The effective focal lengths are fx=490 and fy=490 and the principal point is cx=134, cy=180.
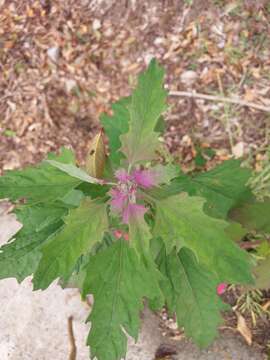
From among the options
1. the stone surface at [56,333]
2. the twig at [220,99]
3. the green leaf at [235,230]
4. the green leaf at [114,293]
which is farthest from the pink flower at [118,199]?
the twig at [220,99]

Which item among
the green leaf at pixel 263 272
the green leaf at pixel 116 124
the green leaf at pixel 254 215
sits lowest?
the green leaf at pixel 263 272

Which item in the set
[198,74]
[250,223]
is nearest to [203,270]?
[250,223]

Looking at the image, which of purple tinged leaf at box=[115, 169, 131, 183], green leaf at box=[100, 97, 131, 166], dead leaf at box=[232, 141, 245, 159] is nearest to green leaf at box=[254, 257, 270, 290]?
dead leaf at box=[232, 141, 245, 159]

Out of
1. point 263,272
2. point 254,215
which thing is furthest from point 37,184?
point 263,272

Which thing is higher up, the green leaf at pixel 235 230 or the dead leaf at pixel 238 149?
the dead leaf at pixel 238 149

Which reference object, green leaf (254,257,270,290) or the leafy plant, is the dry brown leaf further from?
the leafy plant

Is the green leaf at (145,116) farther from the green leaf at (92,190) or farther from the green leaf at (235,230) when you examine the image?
the green leaf at (235,230)
